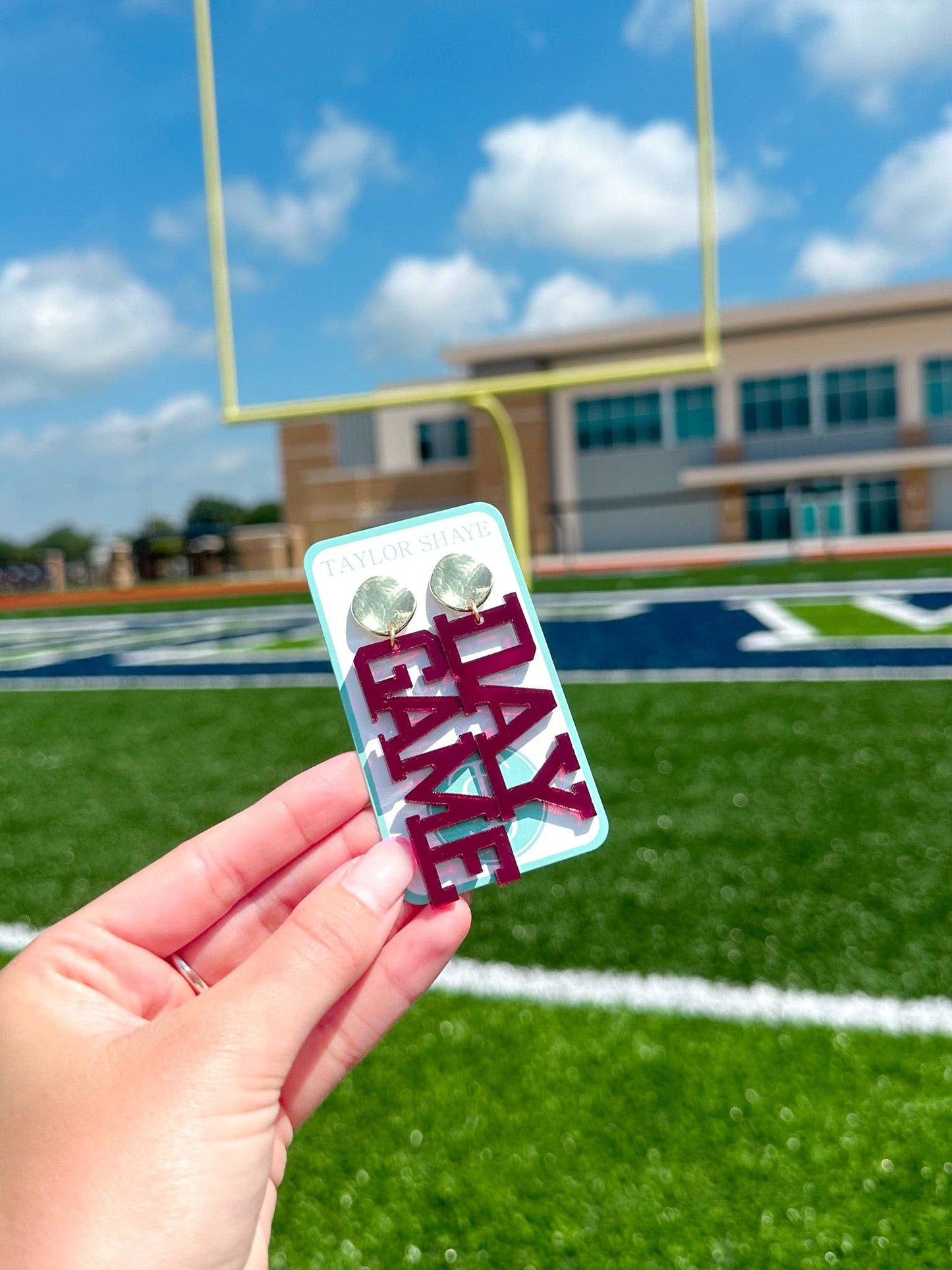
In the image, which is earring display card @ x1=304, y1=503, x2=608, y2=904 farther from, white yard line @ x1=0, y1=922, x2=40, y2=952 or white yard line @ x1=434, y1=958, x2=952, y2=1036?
white yard line @ x1=0, y1=922, x2=40, y2=952

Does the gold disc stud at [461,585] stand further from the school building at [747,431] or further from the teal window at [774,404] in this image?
the teal window at [774,404]

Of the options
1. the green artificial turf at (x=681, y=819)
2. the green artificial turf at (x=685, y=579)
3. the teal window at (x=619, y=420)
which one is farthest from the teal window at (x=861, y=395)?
the green artificial turf at (x=681, y=819)

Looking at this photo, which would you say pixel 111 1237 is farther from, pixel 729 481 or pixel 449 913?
pixel 729 481

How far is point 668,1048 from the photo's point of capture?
6.34ft

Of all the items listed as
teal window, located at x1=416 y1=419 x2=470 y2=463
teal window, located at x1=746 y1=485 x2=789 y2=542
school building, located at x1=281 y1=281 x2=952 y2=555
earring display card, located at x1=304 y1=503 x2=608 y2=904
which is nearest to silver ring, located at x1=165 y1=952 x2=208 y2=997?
earring display card, located at x1=304 y1=503 x2=608 y2=904

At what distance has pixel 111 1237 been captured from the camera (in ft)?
2.51

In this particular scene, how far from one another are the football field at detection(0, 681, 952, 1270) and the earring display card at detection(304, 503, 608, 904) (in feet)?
2.46

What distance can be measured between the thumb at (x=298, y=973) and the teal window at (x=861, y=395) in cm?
2719

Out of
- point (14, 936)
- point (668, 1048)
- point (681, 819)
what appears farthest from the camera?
point (681, 819)

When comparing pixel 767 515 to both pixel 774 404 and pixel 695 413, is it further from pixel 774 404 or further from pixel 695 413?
pixel 695 413

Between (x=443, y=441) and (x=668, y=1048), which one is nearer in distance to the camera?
(x=668, y=1048)

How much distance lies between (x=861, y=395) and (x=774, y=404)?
2133 millimetres

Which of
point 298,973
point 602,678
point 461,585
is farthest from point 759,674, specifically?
point 298,973

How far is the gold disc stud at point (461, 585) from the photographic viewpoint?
1085 millimetres
